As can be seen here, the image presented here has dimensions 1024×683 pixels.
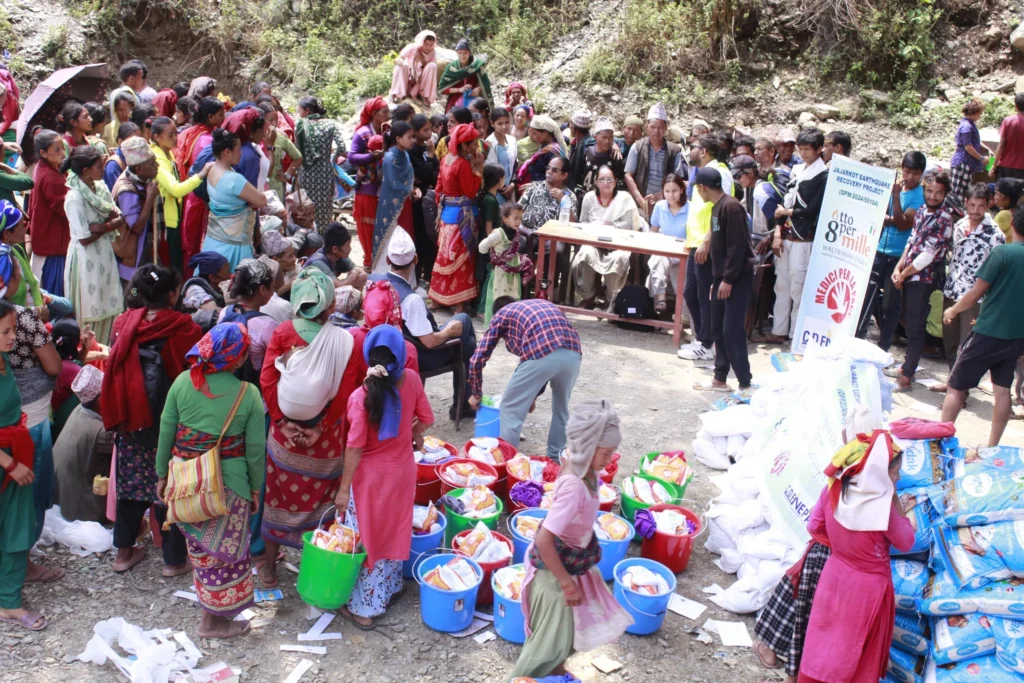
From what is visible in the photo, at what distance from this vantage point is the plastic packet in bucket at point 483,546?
4.76 meters

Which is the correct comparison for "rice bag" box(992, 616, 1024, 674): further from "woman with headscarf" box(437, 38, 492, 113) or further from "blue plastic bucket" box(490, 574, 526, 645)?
"woman with headscarf" box(437, 38, 492, 113)

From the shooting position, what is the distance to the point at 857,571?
12.7 ft

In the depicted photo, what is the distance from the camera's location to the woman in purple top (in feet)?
35.1

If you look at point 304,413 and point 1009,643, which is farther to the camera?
point 304,413

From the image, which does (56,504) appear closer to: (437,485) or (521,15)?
(437,485)

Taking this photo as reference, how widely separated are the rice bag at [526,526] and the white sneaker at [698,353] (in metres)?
4.12

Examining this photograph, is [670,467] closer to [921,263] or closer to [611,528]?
[611,528]

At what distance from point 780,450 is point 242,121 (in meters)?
4.96

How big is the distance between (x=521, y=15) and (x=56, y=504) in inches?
527

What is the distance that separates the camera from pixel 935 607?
410 centimetres

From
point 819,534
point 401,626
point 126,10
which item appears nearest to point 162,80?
point 126,10

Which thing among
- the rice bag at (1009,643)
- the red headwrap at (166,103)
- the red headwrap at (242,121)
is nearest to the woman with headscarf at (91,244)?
the red headwrap at (242,121)

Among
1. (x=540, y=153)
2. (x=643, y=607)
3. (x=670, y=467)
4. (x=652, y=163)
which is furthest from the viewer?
(x=652, y=163)

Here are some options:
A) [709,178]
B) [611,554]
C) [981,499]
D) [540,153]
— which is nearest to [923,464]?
[981,499]
